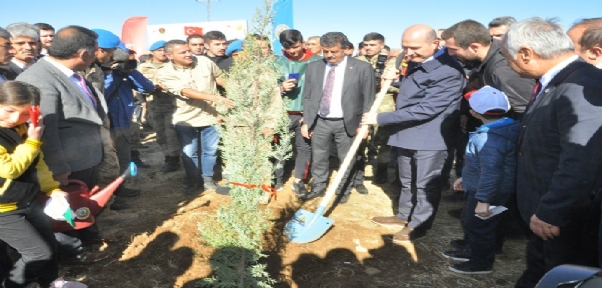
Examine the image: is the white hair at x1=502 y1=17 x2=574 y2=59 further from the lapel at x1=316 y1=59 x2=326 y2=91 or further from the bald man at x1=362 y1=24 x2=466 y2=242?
the lapel at x1=316 y1=59 x2=326 y2=91

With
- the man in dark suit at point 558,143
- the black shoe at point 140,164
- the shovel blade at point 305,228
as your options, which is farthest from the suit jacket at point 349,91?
the black shoe at point 140,164

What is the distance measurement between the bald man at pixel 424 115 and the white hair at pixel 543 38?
4.71ft

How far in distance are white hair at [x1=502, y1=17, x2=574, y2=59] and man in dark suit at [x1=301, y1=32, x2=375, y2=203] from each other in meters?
2.65

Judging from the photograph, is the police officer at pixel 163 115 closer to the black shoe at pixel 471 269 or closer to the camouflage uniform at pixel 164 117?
the camouflage uniform at pixel 164 117

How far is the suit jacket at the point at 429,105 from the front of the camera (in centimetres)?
381

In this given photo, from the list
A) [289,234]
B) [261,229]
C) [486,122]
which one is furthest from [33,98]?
[486,122]

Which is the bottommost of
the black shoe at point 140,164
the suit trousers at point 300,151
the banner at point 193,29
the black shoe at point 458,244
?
the black shoe at point 140,164

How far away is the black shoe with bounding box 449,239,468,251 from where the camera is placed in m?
3.99

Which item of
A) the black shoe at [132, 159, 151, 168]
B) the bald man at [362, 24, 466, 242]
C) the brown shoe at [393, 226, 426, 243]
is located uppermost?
the bald man at [362, 24, 466, 242]

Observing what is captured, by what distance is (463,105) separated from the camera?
4473 mm

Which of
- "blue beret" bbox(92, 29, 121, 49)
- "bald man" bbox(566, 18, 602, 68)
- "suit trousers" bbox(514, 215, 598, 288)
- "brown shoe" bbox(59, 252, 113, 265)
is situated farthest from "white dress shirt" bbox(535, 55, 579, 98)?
"blue beret" bbox(92, 29, 121, 49)

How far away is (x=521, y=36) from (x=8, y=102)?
3.31 m

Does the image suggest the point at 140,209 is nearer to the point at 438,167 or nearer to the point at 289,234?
the point at 289,234

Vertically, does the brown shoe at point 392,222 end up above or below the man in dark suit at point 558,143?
below
